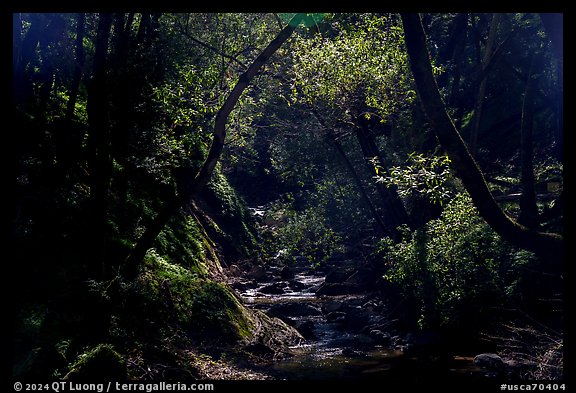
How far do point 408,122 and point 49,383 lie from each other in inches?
616

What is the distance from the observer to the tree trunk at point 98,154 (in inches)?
456

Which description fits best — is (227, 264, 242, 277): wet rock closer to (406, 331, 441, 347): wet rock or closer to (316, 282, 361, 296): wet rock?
(316, 282, 361, 296): wet rock

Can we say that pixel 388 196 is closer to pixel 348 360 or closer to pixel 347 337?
pixel 347 337

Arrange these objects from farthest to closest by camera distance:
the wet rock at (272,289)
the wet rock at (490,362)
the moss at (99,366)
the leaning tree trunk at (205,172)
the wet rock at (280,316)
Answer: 1. the wet rock at (272,289)
2. the wet rock at (280,316)
3. the wet rock at (490,362)
4. the leaning tree trunk at (205,172)
5. the moss at (99,366)

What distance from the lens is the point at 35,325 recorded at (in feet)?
32.8

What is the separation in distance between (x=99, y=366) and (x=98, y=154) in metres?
4.34

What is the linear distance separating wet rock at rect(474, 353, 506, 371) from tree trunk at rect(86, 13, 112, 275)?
854 cm

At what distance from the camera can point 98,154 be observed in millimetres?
11719

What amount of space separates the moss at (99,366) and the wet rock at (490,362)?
26.1 feet

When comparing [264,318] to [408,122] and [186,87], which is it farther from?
[408,122]

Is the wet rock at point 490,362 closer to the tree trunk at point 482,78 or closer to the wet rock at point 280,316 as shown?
the wet rock at point 280,316

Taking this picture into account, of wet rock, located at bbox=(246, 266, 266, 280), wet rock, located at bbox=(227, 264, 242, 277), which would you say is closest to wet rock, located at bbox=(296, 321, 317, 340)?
wet rock, located at bbox=(227, 264, 242, 277)

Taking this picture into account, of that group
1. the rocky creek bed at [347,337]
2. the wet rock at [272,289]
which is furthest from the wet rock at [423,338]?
the wet rock at [272,289]

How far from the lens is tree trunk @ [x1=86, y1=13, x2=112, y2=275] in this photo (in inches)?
456
